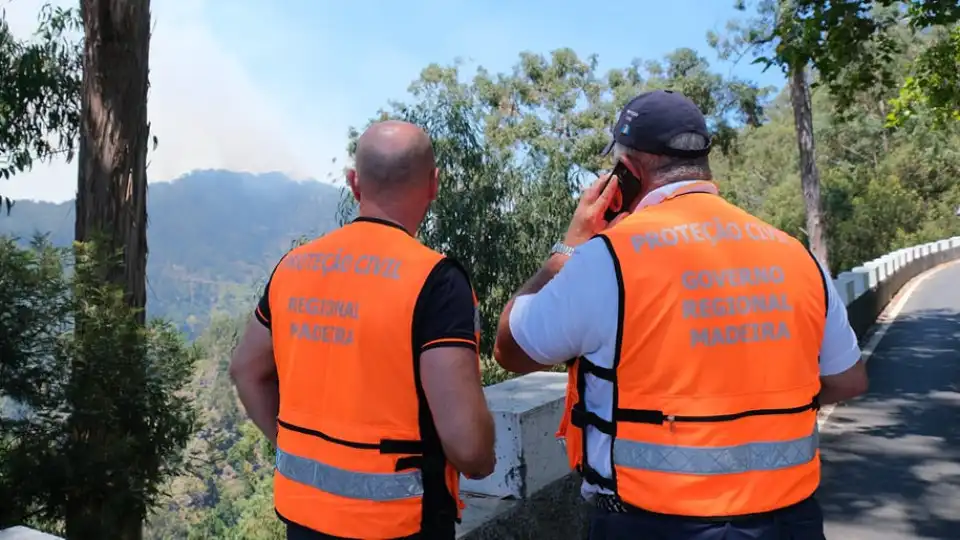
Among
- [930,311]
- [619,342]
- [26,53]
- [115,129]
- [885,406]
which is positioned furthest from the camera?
[930,311]

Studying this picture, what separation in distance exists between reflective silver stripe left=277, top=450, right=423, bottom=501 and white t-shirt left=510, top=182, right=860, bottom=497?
429 mm

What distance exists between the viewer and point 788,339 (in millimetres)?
1880

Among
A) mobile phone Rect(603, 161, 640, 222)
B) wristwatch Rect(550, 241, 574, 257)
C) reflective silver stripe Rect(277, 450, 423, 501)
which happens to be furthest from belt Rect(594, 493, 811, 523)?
mobile phone Rect(603, 161, 640, 222)

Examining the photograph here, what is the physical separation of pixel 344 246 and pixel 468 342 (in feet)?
1.37

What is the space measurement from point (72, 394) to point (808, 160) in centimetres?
1599

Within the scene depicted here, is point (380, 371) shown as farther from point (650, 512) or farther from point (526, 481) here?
point (526, 481)

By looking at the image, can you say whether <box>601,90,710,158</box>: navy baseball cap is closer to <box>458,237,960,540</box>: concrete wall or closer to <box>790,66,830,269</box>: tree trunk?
<box>458,237,960,540</box>: concrete wall

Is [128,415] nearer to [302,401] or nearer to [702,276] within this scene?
[302,401]

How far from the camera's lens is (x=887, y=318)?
15.5m

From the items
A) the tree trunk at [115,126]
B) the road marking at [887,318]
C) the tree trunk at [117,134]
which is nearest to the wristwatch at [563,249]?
the tree trunk at [117,134]

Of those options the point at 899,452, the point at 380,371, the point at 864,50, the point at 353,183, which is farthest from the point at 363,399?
the point at 864,50

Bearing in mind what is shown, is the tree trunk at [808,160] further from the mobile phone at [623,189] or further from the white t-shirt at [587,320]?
the white t-shirt at [587,320]

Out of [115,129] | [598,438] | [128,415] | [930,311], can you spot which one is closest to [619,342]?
[598,438]

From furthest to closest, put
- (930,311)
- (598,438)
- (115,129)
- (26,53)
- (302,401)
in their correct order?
1. (930,311)
2. (26,53)
3. (115,129)
4. (302,401)
5. (598,438)
